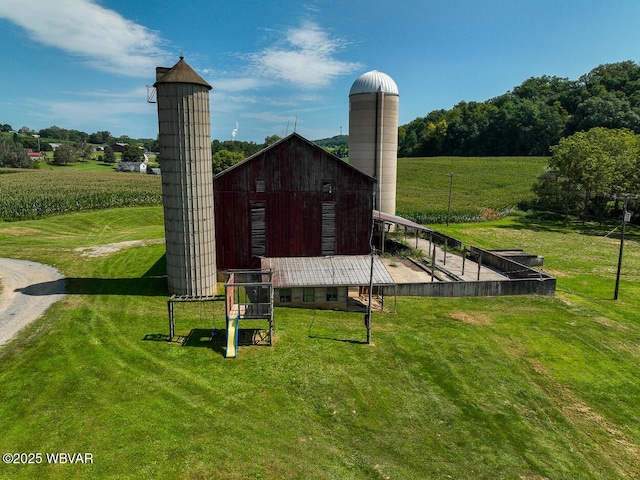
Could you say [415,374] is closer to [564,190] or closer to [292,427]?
[292,427]

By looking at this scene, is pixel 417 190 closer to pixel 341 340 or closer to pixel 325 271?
pixel 325 271

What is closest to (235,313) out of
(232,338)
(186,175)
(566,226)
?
(232,338)

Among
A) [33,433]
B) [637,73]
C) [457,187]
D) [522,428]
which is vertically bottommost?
[522,428]

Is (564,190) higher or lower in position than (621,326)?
higher

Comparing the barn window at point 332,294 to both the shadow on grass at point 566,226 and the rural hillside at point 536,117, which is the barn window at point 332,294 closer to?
the shadow on grass at point 566,226

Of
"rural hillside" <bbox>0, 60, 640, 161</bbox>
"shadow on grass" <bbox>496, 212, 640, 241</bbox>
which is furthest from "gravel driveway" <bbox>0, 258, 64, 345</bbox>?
"rural hillside" <bbox>0, 60, 640, 161</bbox>

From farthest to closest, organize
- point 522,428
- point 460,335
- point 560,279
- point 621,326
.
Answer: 1. point 560,279
2. point 621,326
3. point 460,335
4. point 522,428

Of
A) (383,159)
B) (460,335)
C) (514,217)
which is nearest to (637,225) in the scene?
(514,217)
